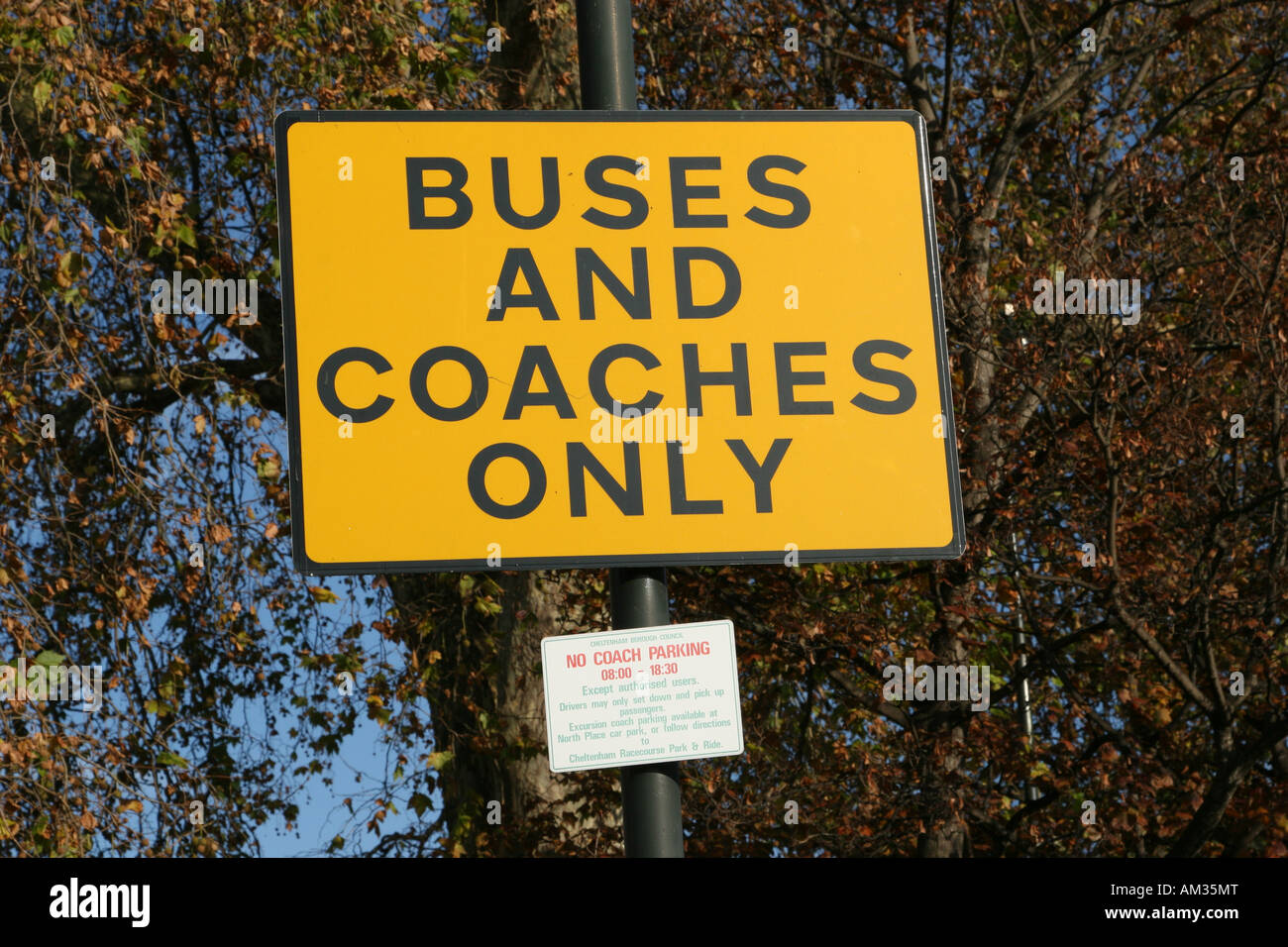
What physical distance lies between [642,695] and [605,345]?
81 cm

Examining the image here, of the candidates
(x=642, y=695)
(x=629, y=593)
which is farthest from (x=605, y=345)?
(x=642, y=695)

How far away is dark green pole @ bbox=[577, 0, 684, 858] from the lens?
2994 mm

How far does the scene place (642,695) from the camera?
119 inches

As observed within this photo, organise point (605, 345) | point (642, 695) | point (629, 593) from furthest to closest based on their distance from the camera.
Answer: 1. point (605, 345)
2. point (629, 593)
3. point (642, 695)

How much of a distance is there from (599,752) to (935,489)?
0.98m

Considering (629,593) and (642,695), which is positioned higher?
(629,593)

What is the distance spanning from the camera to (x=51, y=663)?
616 cm

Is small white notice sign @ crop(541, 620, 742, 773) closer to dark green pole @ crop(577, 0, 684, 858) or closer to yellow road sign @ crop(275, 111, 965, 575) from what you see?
dark green pole @ crop(577, 0, 684, 858)

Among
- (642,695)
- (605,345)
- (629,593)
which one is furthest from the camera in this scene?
(605,345)

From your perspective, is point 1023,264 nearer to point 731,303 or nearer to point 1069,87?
point 1069,87

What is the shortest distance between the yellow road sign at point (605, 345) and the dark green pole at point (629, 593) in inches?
2.9

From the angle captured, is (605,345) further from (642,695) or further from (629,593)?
(642,695)

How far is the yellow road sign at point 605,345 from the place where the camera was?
124 inches
